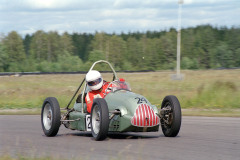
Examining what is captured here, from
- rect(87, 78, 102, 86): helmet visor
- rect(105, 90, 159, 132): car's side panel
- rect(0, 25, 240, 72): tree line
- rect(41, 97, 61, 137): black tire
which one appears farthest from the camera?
rect(0, 25, 240, 72): tree line

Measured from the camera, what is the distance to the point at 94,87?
10.2 metres

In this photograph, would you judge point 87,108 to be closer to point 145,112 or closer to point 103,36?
point 145,112

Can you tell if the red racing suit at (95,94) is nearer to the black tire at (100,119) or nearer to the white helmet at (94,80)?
the white helmet at (94,80)

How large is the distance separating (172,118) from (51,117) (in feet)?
10.3

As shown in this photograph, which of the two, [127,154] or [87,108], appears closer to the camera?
[127,154]

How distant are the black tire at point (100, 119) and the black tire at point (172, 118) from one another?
1.47 meters

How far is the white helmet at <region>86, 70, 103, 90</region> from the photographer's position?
32.9ft

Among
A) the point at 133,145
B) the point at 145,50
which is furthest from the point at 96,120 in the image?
the point at 145,50

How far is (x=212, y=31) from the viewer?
431 feet

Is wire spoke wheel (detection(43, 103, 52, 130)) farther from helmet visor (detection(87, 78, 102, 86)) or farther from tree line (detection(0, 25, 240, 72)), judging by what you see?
tree line (detection(0, 25, 240, 72))

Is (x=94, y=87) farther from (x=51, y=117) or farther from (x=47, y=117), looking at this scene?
(x=47, y=117)

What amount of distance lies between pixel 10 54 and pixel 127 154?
361 feet

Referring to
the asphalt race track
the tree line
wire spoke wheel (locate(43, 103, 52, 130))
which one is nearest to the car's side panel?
the asphalt race track

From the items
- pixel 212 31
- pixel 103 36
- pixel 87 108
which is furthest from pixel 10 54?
pixel 87 108
